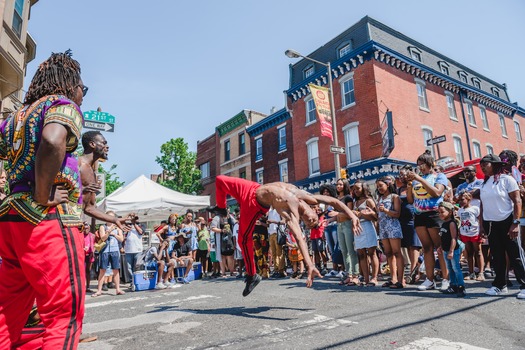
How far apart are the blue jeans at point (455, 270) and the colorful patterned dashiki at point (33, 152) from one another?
5102mm

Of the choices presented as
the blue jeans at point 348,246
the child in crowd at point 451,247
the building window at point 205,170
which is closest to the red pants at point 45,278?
the child in crowd at point 451,247

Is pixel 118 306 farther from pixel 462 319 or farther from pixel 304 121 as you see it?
pixel 304 121

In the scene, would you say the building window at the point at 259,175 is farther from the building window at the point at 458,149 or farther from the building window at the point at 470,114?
the building window at the point at 470,114

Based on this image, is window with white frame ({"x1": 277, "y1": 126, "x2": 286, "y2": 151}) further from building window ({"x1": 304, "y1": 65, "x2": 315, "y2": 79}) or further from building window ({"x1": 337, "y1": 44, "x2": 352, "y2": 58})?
building window ({"x1": 337, "y1": 44, "x2": 352, "y2": 58})

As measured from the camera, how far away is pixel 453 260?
513 cm

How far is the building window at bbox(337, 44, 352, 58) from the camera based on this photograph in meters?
22.5

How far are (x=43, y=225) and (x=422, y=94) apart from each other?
2468 cm

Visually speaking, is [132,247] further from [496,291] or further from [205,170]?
[205,170]

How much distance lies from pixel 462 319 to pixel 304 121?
21.9m

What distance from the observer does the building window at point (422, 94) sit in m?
22.5

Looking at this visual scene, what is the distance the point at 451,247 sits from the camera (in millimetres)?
5148

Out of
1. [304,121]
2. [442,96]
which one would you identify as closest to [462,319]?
[304,121]

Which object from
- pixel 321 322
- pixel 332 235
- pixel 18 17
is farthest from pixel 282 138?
pixel 321 322

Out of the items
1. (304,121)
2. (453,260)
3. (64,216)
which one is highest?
(304,121)
